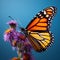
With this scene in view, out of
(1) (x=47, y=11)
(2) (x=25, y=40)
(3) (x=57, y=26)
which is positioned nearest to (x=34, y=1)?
(3) (x=57, y=26)

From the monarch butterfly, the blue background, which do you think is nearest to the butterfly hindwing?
the monarch butterfly

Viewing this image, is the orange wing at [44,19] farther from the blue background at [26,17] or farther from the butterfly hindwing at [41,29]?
the blue background at [26,17]

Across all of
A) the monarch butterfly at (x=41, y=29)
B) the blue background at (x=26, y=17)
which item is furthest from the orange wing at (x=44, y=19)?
the blue background at (x=26, y=17)

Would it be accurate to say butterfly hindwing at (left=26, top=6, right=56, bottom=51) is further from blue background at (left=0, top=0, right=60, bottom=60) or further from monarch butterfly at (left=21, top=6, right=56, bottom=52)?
blue background at (left=0, top=0, right=60, bottom=60)

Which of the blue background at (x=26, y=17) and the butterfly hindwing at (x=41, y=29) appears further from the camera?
the blue background at (x=26, y=17)

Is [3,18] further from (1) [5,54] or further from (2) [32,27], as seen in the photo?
(2) [32,27]
